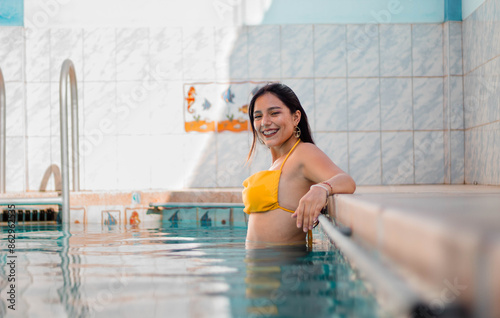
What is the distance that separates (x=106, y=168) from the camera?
5875 millimetres

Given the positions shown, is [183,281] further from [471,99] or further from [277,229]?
[471,99]

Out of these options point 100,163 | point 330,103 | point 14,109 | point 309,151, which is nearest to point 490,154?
point 330,103

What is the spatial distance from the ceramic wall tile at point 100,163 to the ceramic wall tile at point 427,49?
347cm

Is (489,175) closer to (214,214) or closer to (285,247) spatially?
(214,214)

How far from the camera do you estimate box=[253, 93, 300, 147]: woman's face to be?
2330 millimetres

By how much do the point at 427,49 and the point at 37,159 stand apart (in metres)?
4.50

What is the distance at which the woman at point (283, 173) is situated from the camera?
2.13 metres

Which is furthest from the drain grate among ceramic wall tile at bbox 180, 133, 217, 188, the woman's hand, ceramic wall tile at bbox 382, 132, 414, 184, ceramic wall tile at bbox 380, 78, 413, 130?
ceramic wall tile at bbox 380, 78, 413, 130

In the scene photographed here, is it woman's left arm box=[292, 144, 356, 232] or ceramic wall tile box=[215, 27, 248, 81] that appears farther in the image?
ceramic wall tile box=[215, 27, 248, 81]

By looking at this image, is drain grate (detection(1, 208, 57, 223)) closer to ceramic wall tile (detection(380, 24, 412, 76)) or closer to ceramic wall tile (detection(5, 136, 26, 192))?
ceramic wall tile (detection(5, 136, 26, 192))

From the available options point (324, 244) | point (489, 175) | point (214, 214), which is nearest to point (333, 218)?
point (324, 244)

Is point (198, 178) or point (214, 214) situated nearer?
point (214, 214)

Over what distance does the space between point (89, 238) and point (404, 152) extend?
3858mm

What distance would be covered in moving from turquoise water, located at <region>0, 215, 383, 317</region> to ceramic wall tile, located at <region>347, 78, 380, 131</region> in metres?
3.52
